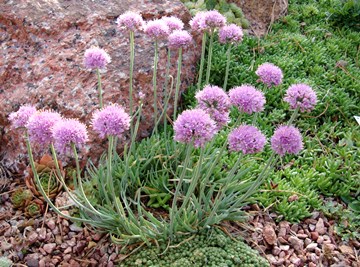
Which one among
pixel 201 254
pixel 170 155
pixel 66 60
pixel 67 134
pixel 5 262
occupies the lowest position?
pixel 5 262

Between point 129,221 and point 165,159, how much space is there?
0.57 metres

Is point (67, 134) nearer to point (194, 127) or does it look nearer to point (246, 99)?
point (194, 127)

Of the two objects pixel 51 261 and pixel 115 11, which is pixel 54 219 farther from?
pixel 115 11

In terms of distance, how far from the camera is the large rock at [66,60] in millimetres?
3423

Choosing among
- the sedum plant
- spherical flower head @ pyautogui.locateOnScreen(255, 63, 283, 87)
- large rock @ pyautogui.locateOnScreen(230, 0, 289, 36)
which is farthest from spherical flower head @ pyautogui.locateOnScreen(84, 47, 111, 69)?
large rock @ pyautogui.locateOnScreen(230, 0, 289, 36)

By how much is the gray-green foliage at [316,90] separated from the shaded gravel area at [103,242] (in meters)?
0.15

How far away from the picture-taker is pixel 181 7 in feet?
13.8

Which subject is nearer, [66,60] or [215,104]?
[215,104]

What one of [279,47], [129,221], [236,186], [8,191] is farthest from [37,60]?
[279,47]

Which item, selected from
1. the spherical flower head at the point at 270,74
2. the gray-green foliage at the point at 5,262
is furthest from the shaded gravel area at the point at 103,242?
the spherical flower head at the point at 270,74

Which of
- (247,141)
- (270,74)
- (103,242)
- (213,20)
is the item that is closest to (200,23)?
(213,20)

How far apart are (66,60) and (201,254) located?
6.48ft

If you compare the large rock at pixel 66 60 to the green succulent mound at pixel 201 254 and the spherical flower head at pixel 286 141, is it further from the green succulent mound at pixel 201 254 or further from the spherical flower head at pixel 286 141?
the spherical flower head at pixel 286 141

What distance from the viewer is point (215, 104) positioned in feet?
6.91
